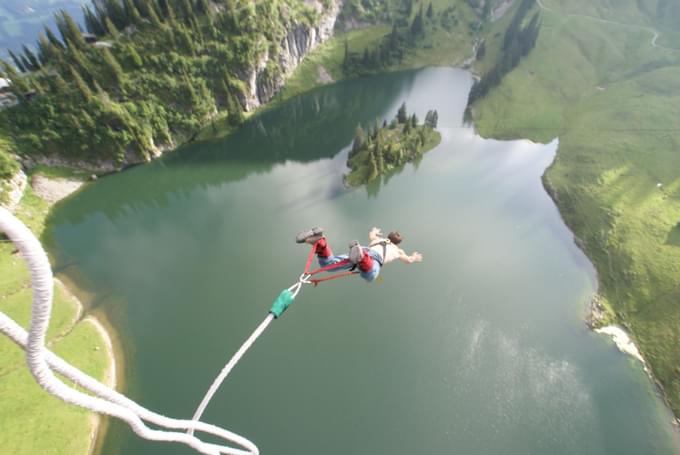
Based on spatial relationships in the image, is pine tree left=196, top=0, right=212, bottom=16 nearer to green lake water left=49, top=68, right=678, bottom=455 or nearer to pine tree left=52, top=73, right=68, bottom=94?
pine tree left=52, top=73, right=68, bottom=94

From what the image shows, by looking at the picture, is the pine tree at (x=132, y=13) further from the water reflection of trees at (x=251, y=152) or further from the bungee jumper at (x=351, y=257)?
the bungee jumper at (x=351, y=257)

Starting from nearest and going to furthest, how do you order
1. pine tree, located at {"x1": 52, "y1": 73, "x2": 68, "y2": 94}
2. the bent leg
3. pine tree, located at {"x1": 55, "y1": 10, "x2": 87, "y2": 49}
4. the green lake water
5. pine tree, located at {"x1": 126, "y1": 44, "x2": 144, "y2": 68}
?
1. the bent leg
2. the green lake water
3. pine tree, located at {"x1": 52, "y1": 73, "x2": 68, "y2": 94}
4. pine tree, located at {"x1": 55, "y1": 10, "x2": 87, "y2": 49}
5. pine tree, located at {"x1": 126, "y1": 44, "x2": 144, "y2": 68}

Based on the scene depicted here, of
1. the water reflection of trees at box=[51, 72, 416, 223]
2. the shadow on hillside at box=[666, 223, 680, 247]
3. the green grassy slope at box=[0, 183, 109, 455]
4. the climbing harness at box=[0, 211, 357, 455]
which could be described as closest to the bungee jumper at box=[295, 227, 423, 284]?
the climbing harness at box=[0, 211, 357, 455]

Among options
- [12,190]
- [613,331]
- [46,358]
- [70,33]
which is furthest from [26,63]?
[613,331]

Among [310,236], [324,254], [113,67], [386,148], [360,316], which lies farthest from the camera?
[386,148]

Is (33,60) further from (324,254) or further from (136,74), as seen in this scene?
(324,254)

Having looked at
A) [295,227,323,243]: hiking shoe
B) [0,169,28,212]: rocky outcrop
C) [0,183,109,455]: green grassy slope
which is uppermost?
[295,227,323,243]: hiking shoe

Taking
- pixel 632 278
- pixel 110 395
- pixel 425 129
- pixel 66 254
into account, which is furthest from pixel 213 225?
pixel 632 278

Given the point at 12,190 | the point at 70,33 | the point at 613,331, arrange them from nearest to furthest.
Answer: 1. the point at 613,331
2. the point at 12,190
3. the point at 70,33
